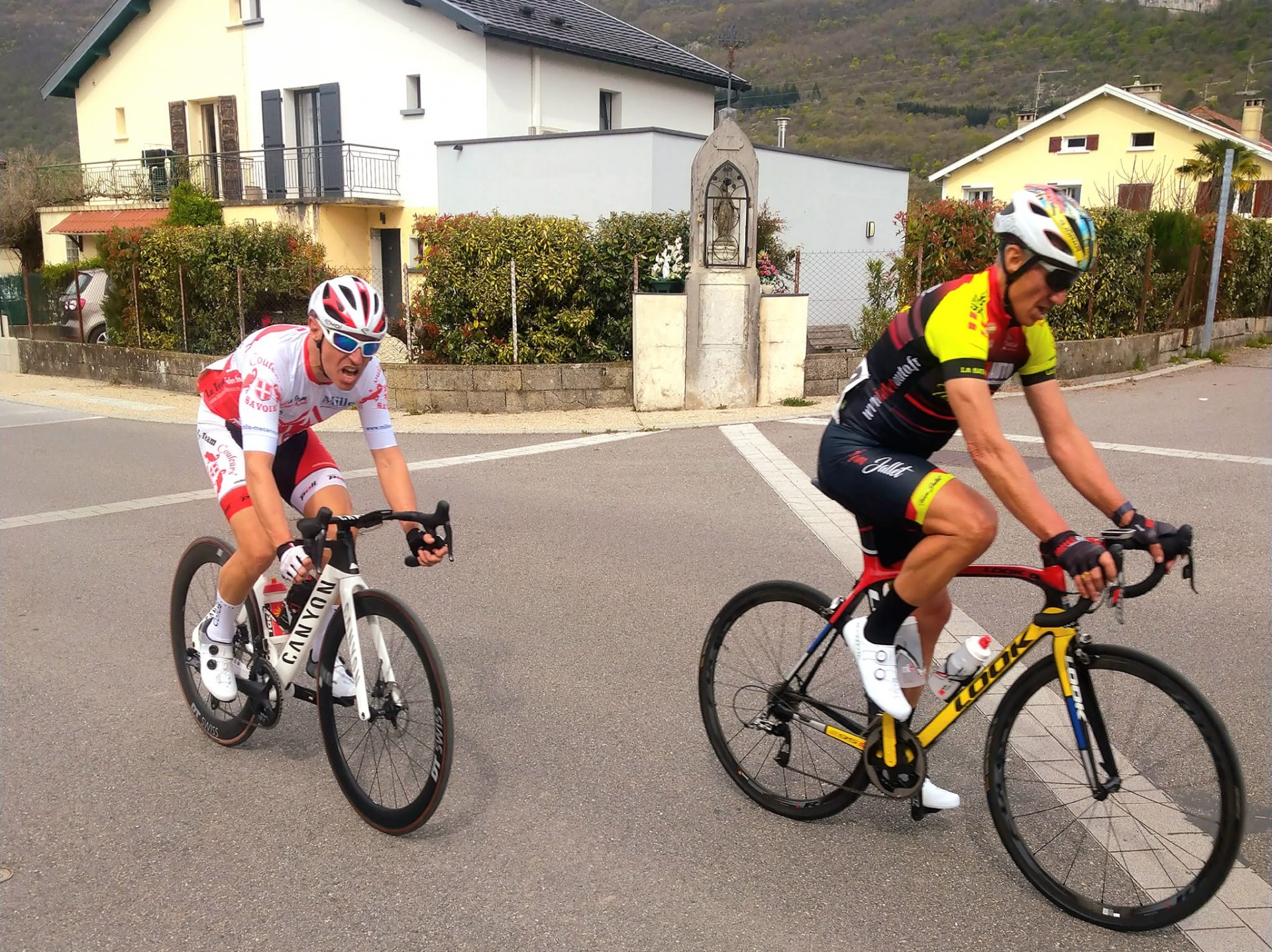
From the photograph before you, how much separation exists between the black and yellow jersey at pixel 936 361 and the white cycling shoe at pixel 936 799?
109cm

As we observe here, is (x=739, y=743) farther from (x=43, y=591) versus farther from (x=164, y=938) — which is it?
(x=43, y=591)

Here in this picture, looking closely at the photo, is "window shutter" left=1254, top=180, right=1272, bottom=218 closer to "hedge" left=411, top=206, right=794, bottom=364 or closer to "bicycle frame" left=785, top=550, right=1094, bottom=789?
"hedge" left=411, top=206, right=794, bottom=364

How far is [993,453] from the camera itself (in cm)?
292

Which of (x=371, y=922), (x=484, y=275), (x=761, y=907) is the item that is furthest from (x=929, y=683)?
(x=484, y=275)

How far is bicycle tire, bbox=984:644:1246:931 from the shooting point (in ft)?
9.16

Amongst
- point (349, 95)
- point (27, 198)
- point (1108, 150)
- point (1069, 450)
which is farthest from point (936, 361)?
point (1108, 150)

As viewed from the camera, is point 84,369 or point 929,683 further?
point 84,369

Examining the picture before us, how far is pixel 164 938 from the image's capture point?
303cm

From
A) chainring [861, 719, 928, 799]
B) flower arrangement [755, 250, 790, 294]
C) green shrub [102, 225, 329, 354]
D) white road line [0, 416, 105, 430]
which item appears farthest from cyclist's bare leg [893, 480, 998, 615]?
green shrub [102, 225, 329, 354]

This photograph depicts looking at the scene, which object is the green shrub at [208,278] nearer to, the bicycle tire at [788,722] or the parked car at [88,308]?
the parked car at [88,308]

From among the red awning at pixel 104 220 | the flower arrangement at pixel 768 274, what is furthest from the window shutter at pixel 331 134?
the flower arrangement at pixel 768 274

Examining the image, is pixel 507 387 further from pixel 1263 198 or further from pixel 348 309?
pixel 1263 198

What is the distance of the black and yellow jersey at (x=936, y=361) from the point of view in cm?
295

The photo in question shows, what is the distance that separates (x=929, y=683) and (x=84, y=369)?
59.6 ft
